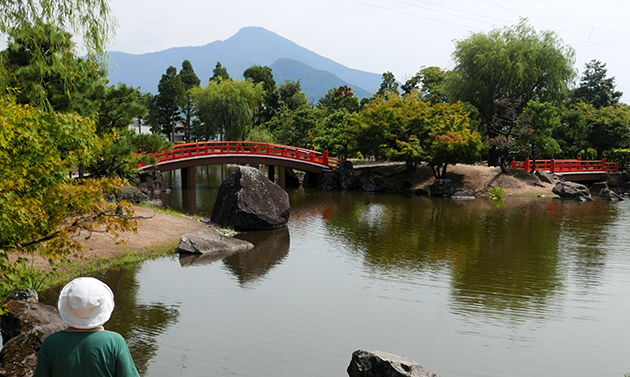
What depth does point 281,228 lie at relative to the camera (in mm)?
16672

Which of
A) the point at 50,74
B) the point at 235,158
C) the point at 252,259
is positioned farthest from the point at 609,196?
the point at 50,74

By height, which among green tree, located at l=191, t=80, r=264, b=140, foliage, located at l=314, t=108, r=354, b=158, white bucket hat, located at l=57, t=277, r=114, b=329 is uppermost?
green tree, located at l=191, t=80, r=264, b=140

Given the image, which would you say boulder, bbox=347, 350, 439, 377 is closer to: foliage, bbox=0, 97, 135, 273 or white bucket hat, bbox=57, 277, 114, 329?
white bucket hat, bbox=57, 277, 114, 329

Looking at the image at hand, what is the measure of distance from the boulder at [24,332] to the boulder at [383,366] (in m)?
3.24

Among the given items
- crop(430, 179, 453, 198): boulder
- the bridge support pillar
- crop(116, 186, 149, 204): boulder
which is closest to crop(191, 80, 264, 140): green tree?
the bridge support pillar

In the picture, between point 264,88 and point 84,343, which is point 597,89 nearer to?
point 264,88

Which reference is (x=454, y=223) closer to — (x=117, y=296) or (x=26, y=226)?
(x=117, y=296)

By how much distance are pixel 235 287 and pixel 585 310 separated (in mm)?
6283

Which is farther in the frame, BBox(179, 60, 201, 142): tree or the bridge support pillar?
BBox(179, 60, 201, 142): tree

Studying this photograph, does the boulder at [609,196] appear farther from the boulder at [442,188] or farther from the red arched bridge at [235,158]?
the red arched bridge at [235,158]

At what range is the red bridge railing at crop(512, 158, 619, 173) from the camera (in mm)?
29862

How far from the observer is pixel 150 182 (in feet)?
87.8

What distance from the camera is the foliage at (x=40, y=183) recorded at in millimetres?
6089

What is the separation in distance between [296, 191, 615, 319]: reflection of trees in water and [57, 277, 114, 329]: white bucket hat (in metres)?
6.99
